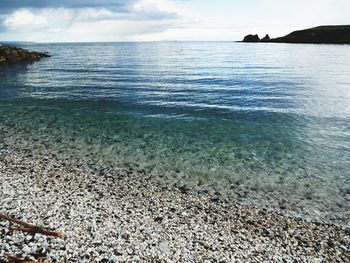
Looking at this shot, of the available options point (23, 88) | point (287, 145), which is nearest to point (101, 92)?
point (23, 88)

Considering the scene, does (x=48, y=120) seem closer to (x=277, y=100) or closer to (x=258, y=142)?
(x=258, y=142)

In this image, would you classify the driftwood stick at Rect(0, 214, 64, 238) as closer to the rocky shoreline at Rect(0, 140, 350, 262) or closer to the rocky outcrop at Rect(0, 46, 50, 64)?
the rocky shoreline at Rect(0, 140, 350, 262)

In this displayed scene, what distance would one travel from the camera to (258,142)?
71.2ft

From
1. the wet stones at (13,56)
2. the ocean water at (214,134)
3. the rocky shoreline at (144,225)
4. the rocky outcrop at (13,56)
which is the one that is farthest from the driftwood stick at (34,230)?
the wet stones at (13,56)

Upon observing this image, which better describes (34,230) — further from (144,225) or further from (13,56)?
(13,56)

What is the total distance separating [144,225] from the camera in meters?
11.5

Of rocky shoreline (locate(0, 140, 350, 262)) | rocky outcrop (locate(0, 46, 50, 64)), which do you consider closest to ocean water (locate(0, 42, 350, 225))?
rocky shoreline (locate(0, 140, 350, 262))

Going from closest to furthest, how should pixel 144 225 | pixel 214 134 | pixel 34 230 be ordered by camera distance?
1. pixel 34 230
2. pixel 144 225
3. pixel 214 134

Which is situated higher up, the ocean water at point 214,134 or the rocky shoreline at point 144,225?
the rocky shoreline at point 144,225

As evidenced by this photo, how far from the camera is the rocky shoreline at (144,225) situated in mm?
9727

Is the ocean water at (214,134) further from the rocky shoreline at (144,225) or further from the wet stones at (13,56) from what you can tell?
the wet stones at (13,56)

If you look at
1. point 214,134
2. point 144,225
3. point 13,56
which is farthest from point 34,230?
point 13,56

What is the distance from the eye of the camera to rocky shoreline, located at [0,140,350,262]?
973 centimetres

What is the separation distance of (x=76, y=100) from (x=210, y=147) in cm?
2230
